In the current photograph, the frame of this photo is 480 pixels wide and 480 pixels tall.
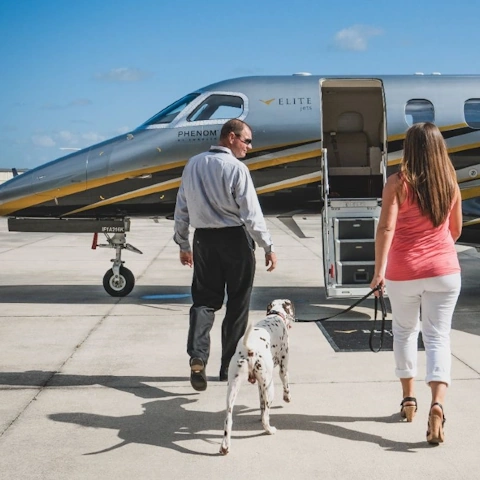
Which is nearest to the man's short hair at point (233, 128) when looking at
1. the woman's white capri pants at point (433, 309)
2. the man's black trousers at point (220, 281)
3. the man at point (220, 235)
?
the man at point (220, 235)

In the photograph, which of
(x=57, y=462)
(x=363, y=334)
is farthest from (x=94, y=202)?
(x=57, y=462)

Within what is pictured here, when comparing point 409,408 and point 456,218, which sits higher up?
point 456,218

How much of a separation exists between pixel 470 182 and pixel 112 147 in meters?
4.88

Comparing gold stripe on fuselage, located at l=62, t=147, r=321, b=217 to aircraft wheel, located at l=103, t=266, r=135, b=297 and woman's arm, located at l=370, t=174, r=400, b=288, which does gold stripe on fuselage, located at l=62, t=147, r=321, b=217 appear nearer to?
aircraft wheel, located at l=103, t=266, r=135, b=297

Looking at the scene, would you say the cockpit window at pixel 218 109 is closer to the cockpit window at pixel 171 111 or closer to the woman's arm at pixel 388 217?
the cockpit window at pixel 171 111

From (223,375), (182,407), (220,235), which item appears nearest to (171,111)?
(220,235)

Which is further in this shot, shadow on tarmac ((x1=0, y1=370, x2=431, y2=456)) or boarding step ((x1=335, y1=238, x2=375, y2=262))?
boarding step ((x1=335, y1=238, x2=375, y2=262))

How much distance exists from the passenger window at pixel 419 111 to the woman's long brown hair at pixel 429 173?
17.4 feet

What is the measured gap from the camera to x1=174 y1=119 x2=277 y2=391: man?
541 cm

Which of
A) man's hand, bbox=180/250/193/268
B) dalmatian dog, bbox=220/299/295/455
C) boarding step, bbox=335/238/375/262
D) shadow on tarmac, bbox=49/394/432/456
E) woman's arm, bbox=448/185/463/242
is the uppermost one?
woman's arm, bbox=448/185/463/242

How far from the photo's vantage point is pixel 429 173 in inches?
177

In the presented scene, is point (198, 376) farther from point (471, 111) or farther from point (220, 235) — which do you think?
point (471, 111)

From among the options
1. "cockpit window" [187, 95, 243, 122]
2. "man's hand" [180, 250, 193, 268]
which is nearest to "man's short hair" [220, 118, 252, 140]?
"man's hand" [180, 250, 193, 268]

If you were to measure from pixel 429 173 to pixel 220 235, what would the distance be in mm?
1735
